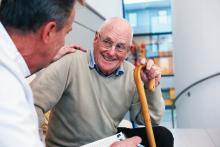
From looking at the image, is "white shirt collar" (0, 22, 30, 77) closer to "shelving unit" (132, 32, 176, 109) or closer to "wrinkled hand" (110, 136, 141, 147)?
"wrinkled hand" (110, 136, 141, 147)

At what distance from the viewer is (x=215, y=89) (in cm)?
349


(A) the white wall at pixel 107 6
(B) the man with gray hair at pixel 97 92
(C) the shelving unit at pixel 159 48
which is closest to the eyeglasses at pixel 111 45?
(B) the man with gray hair at pixel 97 92

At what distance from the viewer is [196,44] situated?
3.58 meters

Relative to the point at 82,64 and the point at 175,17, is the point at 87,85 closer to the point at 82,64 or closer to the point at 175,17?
the point at 82,64

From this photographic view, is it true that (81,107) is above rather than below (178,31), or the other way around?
below

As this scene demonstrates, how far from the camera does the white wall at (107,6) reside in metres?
3.22

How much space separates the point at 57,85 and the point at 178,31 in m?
2.66

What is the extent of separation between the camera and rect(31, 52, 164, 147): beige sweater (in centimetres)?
148

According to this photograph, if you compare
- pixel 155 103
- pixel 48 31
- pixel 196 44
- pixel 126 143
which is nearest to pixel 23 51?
pixel 48 31

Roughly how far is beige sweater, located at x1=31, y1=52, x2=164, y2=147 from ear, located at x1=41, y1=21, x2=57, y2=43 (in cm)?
59

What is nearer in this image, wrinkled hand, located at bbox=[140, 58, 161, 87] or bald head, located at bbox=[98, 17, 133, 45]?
wrinkled hand, located at bbox=[140, 58, 161, 87]

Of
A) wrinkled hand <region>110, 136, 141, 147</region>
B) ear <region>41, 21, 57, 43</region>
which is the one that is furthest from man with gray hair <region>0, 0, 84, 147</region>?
wrinkled hand <region>110, 136, 141, 147</region>

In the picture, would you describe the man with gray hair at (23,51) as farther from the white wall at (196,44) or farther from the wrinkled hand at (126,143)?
the white wall at (196,44)

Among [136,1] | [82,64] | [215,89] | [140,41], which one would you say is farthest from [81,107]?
[136,1]
